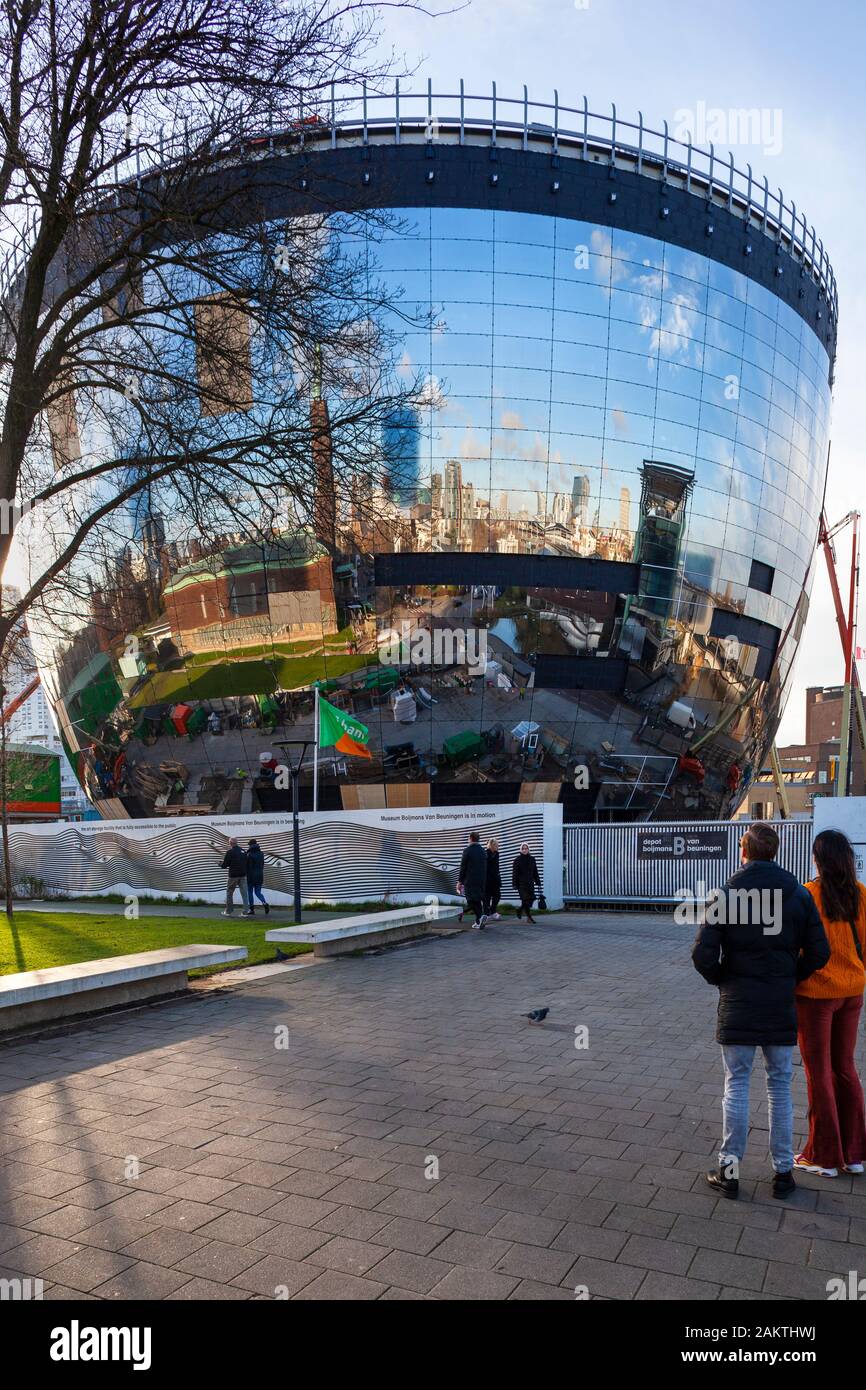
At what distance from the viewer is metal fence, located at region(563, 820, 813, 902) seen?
18.6 meters

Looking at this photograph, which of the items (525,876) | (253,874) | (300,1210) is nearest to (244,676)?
(253,874)

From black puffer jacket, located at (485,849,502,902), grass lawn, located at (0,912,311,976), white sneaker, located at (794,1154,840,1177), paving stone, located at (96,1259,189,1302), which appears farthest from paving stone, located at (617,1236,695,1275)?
black puffer jacket, located at (485,849,502,902)

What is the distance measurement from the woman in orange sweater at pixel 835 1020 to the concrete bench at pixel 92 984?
6493mm

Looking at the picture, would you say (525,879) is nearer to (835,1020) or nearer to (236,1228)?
(835,1020)

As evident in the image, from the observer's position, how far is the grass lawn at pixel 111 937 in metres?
12.2

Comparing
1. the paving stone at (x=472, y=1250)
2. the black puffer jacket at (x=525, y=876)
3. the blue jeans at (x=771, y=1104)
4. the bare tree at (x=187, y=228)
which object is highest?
the bare tree at (x=187, y=228)

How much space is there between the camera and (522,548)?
27.3 metres

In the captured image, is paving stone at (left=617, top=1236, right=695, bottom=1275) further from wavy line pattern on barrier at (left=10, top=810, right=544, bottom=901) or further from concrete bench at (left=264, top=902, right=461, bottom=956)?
wavy line pattern on barrier at (left=10, top=810, right=544, bottom=901)

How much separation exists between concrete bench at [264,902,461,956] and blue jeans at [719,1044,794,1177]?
886 cm

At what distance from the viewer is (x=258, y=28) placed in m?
7.90

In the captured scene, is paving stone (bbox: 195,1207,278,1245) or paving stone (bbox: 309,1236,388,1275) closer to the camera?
paving stone (bbox: 309,1236,388,1275)

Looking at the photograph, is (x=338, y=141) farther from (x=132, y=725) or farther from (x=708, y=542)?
(x=132, y=725)

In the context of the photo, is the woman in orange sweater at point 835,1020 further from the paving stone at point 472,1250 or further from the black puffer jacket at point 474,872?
the black puffer jacket at point 474,872

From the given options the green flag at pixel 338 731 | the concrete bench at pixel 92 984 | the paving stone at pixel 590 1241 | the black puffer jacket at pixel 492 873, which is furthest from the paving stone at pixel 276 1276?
the green flag at pixel 338 731
